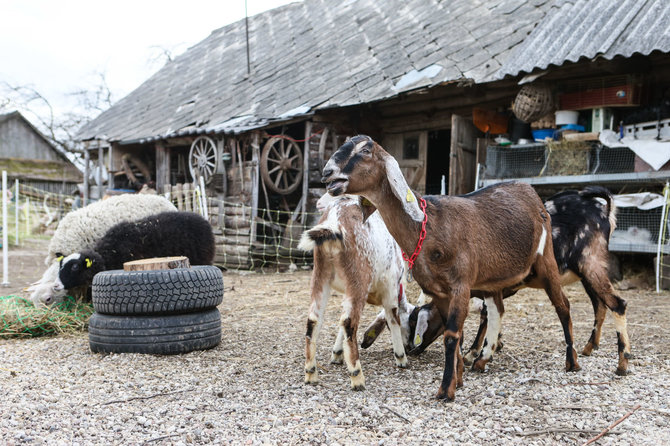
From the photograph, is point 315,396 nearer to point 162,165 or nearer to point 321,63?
point 321,63

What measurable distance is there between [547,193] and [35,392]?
28.3 feet

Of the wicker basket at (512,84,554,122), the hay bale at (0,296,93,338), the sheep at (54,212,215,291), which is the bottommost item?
the hay bale at (0,296,93,338)

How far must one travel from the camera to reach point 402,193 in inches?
133

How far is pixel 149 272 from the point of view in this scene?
14.9 feet

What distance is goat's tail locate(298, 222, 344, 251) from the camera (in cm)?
375

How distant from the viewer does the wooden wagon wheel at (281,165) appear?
466 inches

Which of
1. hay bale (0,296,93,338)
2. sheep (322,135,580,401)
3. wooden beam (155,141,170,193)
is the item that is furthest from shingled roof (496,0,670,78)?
wooden beam (155,141,170,193)

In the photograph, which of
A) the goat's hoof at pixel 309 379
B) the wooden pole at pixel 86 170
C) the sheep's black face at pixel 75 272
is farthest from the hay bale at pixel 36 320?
the wooden pole at pixel 86 170

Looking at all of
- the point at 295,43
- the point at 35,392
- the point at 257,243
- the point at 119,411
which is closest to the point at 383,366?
the point at 119,411

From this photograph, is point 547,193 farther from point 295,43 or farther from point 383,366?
point 295,43

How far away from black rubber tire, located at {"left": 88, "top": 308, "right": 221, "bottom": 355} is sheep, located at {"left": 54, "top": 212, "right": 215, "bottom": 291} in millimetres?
1186

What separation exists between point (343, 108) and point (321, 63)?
2.45m

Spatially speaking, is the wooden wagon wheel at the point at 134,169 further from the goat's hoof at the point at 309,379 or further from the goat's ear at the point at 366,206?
the goat's ear at the point at 366,206

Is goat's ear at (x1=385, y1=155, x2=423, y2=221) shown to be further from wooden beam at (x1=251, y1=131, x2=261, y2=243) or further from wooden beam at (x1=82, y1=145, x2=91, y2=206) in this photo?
wooden beam at (x1=82, y1=145, x2=91, y2=206)
